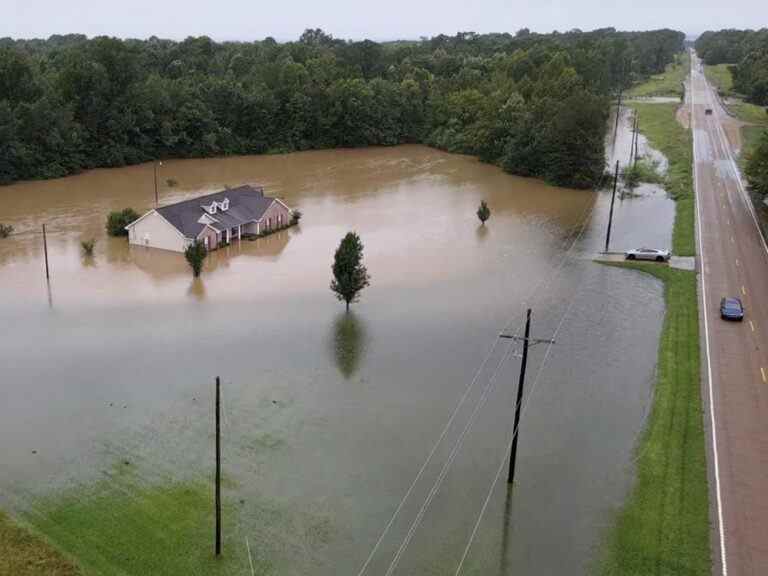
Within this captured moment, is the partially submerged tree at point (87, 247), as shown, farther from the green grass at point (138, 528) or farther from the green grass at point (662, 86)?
the green grass at point (662, 86)

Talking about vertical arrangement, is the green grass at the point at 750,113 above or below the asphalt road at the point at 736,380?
above

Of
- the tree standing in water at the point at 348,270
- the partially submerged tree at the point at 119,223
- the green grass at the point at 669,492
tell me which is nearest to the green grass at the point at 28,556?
the green grass at the point at 669,492

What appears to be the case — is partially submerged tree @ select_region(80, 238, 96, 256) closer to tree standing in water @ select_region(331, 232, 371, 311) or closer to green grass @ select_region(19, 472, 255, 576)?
tree standing in water @ select_region(331, 232, 371, 311)

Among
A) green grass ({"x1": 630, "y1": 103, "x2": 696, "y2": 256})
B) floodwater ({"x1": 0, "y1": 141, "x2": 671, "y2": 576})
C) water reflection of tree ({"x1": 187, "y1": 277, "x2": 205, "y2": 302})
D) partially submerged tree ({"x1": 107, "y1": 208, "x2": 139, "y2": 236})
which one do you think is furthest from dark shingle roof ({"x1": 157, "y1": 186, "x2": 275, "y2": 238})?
green grass ({"x1": 630, "y1": 103, "x2": 696, "y2": 256})

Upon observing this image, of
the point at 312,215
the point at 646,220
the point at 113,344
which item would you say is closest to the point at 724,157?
the point at 646,220

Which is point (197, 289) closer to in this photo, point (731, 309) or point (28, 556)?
point (28, 556)

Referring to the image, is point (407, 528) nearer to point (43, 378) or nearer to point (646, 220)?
point (43, 378)

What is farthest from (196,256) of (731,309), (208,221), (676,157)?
(676,157)
